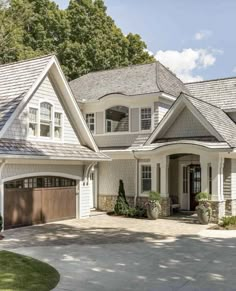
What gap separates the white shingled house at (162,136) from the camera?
1941 cm

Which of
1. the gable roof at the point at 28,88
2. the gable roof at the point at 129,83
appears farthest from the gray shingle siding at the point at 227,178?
the gable roof at the point at 28,88

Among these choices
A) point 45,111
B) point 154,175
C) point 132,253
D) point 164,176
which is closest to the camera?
point 132,253

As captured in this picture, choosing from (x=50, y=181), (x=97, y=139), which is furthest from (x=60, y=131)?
(x=97, y=139)

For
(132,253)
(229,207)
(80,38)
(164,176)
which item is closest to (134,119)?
(164,176)

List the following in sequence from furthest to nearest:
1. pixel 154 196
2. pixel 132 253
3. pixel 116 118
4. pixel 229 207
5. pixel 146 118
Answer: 1. pixel 116 118
2. pixel 146 118
3. pixel 154 196
4. pixel 229 207
5. pixel 132 253

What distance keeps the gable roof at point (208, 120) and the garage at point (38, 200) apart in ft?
17.4

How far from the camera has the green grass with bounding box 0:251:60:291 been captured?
8262 millimetres

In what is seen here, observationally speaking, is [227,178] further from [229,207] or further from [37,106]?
[37,106]

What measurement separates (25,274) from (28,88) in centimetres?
953

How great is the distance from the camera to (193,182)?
22906mm

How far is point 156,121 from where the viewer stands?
22.2 meters

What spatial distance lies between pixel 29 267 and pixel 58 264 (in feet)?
2.85

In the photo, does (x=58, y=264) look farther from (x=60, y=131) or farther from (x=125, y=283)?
(x=60, y=131)

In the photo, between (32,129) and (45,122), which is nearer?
(32,129)
